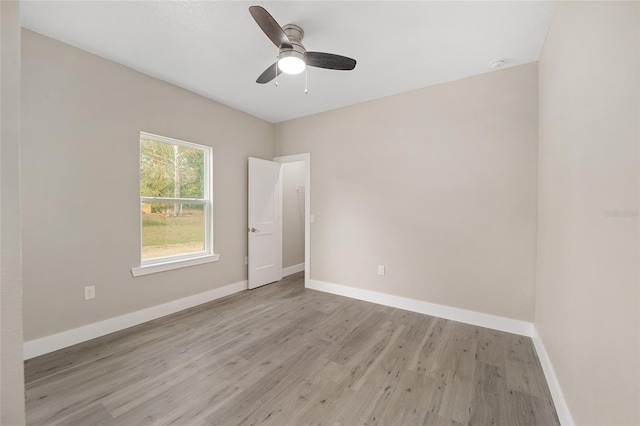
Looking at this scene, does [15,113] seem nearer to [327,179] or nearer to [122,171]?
[122,171]

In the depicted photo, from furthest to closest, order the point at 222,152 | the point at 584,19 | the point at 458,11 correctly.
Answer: the point at 222,152 → the point at 458,11 → the point at 584,19

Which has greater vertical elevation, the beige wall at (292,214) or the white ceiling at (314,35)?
the white ceiling at (314,35)

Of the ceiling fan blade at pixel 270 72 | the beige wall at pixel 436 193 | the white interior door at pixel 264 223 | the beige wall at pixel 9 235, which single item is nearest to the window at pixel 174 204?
the white interior door at pixel 264 223

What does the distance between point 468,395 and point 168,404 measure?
2.04 metres

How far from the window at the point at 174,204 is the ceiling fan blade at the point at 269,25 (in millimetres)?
1980

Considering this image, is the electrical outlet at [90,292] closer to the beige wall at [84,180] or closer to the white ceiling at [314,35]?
the beige wall at [84,180]

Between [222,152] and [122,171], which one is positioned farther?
[222,152]

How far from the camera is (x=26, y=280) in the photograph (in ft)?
7.02

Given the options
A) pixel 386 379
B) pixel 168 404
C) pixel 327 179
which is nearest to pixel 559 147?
pixel 386 379

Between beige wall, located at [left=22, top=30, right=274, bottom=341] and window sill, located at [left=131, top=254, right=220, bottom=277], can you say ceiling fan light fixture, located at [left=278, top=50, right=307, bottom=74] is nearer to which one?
beige wall, located at [left=22, top=30, right=274, bottom=341]

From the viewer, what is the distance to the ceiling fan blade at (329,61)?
6.81 ft

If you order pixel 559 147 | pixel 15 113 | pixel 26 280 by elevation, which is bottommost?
pixel 26 280

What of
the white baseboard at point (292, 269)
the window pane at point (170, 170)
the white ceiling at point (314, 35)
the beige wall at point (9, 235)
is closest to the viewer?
the beige wall at point (9, 235)

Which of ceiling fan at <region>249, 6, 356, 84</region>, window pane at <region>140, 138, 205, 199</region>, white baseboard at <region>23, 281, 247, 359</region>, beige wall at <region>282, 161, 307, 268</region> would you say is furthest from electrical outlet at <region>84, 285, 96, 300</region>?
beige wall at <region>282, 161, 307, 268</region>
